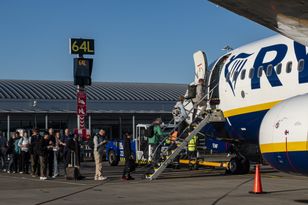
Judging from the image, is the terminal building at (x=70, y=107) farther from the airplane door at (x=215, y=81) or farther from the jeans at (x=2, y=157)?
the airplane door at (x=215, y=81)

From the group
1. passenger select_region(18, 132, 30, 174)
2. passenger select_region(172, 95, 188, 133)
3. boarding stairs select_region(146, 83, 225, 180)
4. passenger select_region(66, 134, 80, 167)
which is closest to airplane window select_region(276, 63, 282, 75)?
boarding stairs select_region(146, 83, 225, 180)

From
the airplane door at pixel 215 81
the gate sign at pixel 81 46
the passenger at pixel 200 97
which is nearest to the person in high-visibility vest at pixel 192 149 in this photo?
the passenger at pixel 200 97

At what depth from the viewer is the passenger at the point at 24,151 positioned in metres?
26.0

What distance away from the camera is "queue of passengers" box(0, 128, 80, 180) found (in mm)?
Result: 22609

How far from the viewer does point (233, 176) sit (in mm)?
22281

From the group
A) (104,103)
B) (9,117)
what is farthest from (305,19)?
(104,103)

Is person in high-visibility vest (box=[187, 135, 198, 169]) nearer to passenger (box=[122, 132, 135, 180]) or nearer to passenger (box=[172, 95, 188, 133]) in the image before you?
passenger (box=[172, 95, 188, 133])

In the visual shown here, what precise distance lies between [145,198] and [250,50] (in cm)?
737

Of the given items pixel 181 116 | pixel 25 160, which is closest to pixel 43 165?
pixel 25 160

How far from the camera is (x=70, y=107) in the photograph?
191 ft

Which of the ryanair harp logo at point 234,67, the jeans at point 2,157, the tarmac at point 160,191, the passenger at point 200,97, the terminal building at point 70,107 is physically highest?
the terminal building at point 70,107

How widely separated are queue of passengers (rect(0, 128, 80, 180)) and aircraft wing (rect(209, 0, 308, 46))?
1206 cm

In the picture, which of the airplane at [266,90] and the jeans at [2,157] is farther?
the jeans at [2,157]

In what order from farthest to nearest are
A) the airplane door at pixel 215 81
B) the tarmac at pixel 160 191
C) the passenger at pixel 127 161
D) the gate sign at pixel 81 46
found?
1. the gate sign at pixel 81 46
2. the airplane door at pixel 215 81
3. the passenger at pixel 127 161
4. the tarmac at pixel 160 191
